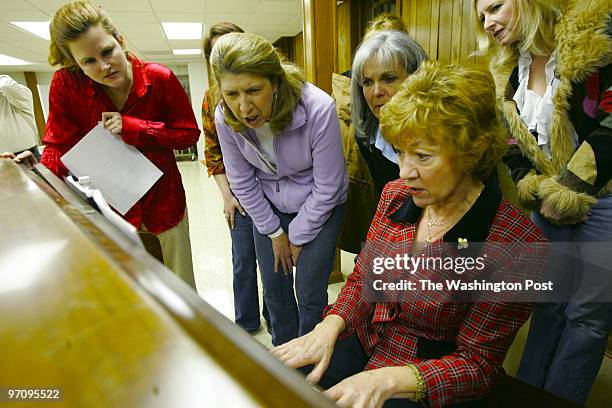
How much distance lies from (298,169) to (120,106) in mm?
747

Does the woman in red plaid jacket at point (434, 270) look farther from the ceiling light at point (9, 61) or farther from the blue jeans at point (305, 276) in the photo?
the ceiling light at point (9, 61)

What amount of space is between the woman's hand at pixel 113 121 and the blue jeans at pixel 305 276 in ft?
2.20

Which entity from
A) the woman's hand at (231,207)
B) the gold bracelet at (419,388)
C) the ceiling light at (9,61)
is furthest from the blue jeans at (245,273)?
the ceiling light at (9,61)

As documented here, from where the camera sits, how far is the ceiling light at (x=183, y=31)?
275 inches

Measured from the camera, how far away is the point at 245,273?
2.08 m

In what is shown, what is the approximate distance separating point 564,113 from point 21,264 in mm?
1318

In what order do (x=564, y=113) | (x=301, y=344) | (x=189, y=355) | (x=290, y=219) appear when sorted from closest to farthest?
(x=189, y=355) < (x=301, y=344) < (x=564, y=113) < (x=290, y=219)

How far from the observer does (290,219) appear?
1614mm

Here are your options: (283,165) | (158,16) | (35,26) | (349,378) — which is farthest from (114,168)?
(35,26)

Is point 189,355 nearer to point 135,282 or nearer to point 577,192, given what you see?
point 135,282

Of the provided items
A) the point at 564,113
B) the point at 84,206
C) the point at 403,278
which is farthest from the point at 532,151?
the point at 84,206

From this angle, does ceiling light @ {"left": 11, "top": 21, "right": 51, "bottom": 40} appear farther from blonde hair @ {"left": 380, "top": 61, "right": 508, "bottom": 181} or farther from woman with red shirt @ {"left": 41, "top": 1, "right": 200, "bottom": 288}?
blonde hair @ {"left": 380, "top": 61, "right": 508, "bottom": 181}

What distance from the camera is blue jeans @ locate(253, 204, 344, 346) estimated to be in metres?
1.51

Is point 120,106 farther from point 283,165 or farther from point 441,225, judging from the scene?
point 441,225
